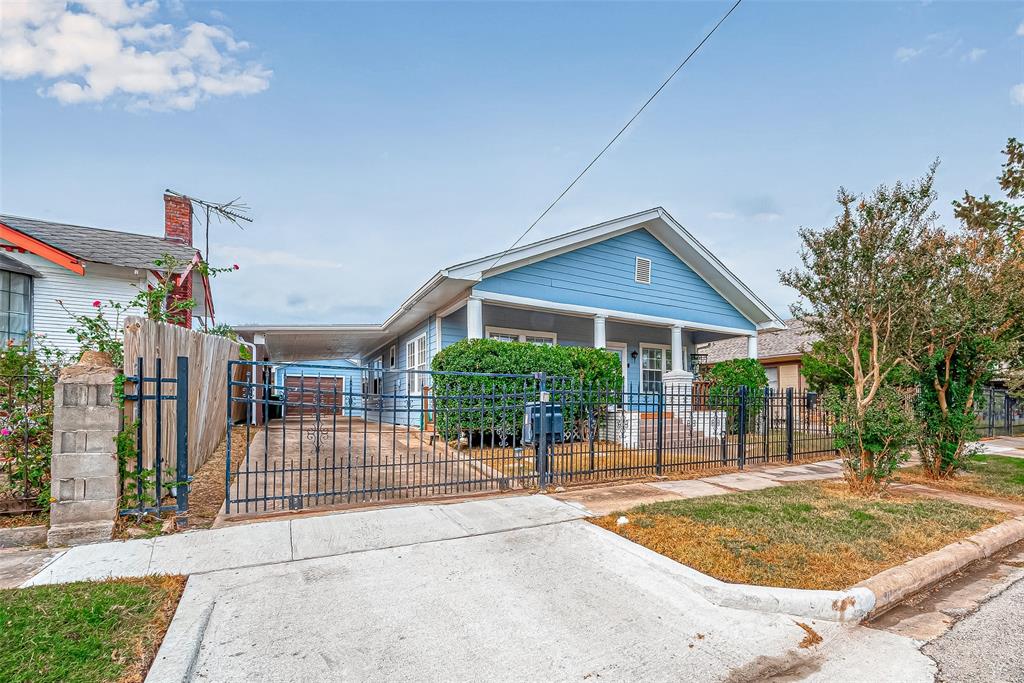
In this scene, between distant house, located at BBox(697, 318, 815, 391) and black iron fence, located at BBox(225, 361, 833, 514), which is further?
distant house, located at BBox(697, 318, 815, 391)

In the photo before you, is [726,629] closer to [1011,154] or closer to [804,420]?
[804,420]

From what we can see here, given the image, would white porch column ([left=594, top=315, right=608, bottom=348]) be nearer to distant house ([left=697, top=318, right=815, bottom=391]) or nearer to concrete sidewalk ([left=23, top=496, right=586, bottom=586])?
concrete sidewalk ([left=23, top=496, right=586, bottom=586])

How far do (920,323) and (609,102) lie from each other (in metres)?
6.10

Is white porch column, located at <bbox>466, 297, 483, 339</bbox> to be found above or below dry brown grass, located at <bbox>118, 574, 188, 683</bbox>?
above

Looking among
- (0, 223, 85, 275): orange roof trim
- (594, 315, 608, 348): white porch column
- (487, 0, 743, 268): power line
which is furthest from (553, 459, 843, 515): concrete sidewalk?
(0, 223, 85, 275): orange roof trim

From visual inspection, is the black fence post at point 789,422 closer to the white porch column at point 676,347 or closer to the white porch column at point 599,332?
the white porch column at point 599,332

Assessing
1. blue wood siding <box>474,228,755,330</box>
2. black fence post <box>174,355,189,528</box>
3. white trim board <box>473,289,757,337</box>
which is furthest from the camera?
blue wood siding <box>474,228,755,330</box>

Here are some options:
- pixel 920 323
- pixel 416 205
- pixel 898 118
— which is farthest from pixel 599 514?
pixel 416 205

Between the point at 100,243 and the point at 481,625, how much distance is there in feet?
45.6

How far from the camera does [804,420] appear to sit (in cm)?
1086

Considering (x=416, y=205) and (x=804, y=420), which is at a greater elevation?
(x=416, y=205)

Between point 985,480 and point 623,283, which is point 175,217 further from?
point 985,480

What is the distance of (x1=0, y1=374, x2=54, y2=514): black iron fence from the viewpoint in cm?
508

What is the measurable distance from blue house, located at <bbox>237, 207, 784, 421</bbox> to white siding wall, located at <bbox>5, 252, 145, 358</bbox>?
574 centimetres
